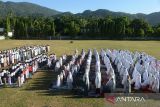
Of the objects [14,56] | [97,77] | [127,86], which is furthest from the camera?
[14,56]

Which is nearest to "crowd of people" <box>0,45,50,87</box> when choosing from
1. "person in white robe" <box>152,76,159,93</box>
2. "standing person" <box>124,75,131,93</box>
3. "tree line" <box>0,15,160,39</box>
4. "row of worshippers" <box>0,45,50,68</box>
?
"row of worshippers" <box>0,45,50,68</box>

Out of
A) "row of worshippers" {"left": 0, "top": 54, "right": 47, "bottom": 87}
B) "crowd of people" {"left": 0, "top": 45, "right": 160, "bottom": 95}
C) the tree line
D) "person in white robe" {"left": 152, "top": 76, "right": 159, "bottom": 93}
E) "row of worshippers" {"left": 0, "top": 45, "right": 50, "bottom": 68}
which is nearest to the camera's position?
"person in white robe" {"left": 152, "top": 76, "right": 159, "bottom": 93}

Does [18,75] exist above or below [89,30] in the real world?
below

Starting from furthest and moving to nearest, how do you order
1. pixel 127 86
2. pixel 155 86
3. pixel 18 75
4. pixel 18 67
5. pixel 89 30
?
pixel 89 30, pixel 18 67, pixel 18 75, pixel 127 86, pixel 155 86

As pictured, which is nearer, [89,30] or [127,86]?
[127,86]

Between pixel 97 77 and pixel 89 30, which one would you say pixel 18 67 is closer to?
pixel 97 77

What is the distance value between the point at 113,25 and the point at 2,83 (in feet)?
238

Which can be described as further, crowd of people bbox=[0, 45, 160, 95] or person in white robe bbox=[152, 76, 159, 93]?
crowd of people bbox=[0, 45, 160, 95]

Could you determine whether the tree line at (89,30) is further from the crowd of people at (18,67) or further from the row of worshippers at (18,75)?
the row of worshippers at (18,75)

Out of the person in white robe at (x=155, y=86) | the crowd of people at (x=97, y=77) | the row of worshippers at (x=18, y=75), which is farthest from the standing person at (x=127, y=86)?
the row of worshippers at (x=18, y=75)

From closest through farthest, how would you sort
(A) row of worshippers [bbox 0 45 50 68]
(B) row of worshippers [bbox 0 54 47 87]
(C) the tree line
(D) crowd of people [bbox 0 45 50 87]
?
(B) row of worshippers [bbox 0 54 47 87]
(D) crowd of people [bbox 0 45 50 87]
(A) row of worshippers [bbox 0 45 50 68]
(C) the tree line

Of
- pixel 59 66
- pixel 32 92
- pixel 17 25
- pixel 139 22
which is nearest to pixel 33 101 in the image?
pixel 32 92

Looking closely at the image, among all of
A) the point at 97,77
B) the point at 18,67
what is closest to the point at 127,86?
the point at 97,77

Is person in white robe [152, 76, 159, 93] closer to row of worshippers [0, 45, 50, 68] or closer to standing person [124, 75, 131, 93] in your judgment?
standing person [124, 75, 131, 93]
